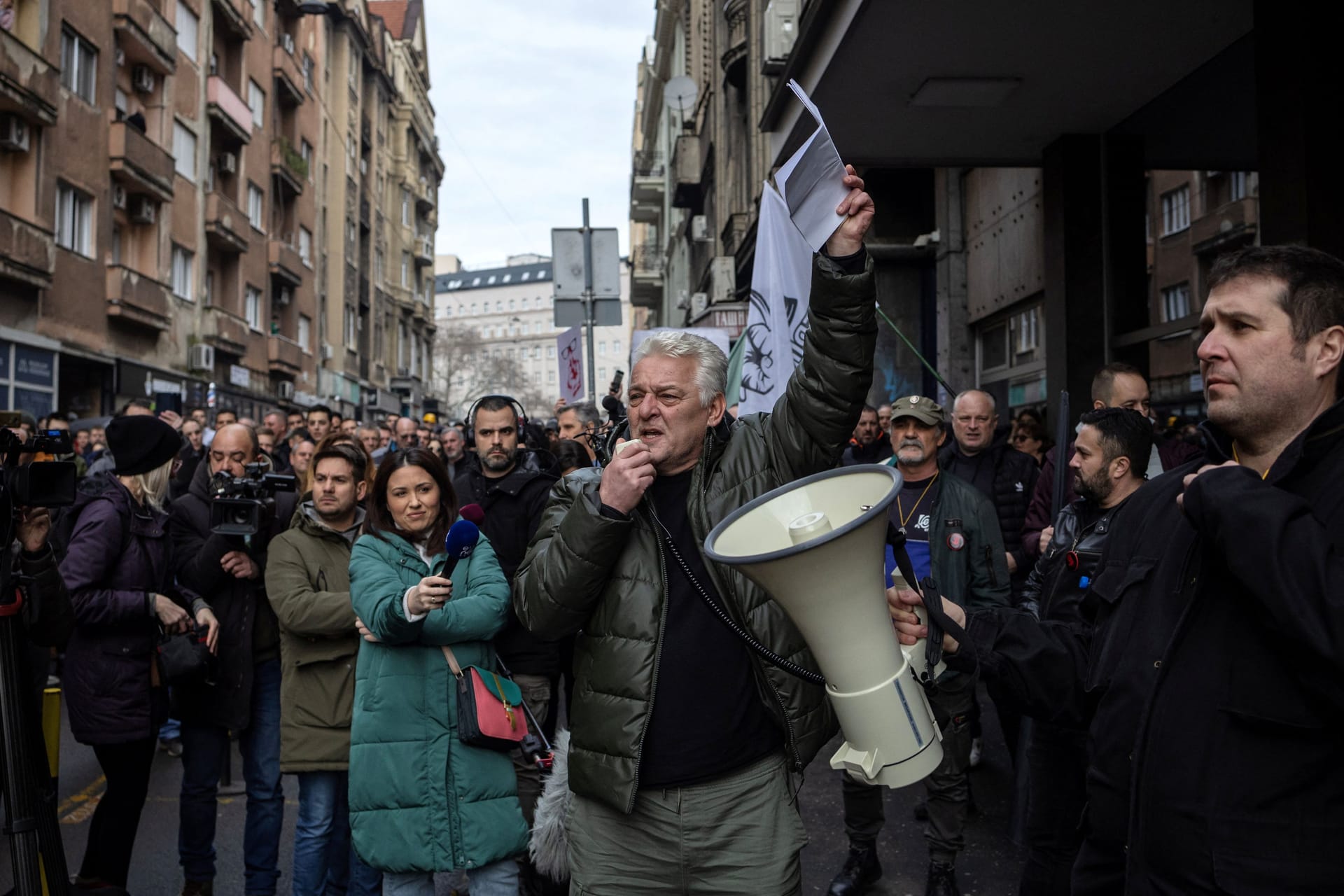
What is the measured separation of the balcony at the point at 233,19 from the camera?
2852 centimetres

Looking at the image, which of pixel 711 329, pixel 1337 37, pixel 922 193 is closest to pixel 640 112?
pixel 922 193

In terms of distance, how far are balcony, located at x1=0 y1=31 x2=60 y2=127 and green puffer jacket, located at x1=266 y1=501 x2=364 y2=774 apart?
56.4 feet

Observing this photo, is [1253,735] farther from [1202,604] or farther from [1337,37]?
[1337,37]

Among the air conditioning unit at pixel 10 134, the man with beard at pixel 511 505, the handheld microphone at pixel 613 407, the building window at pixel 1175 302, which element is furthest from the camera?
the air conditioning unit at pixel 10 134

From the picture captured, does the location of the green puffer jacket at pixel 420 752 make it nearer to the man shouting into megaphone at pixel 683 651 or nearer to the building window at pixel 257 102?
the man shouting into megaphone at pixel 683 651

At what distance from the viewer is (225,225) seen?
93.8 feet

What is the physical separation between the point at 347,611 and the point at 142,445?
4.14 feet

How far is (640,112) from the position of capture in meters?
60.9

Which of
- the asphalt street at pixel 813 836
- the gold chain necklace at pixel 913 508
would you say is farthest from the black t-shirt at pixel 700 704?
the gold chain necklace at pixel 913 508

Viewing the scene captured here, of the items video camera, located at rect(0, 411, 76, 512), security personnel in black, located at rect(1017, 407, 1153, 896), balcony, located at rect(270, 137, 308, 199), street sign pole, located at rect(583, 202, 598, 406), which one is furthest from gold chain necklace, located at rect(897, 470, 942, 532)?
balcony, located at rect(270, 137, 308, 199)

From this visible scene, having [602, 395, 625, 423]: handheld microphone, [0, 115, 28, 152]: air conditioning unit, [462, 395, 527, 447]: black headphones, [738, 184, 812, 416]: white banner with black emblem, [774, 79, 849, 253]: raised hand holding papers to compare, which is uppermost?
[0, 115, 28, 152]: air conditioning unit

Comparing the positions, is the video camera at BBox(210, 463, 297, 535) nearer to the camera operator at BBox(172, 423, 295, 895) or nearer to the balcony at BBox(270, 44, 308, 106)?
the camera operator at BBox(172, 423, 295, 895)

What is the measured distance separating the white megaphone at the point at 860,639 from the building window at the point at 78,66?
72.9 ft

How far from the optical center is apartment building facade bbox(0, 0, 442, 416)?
1897cm
